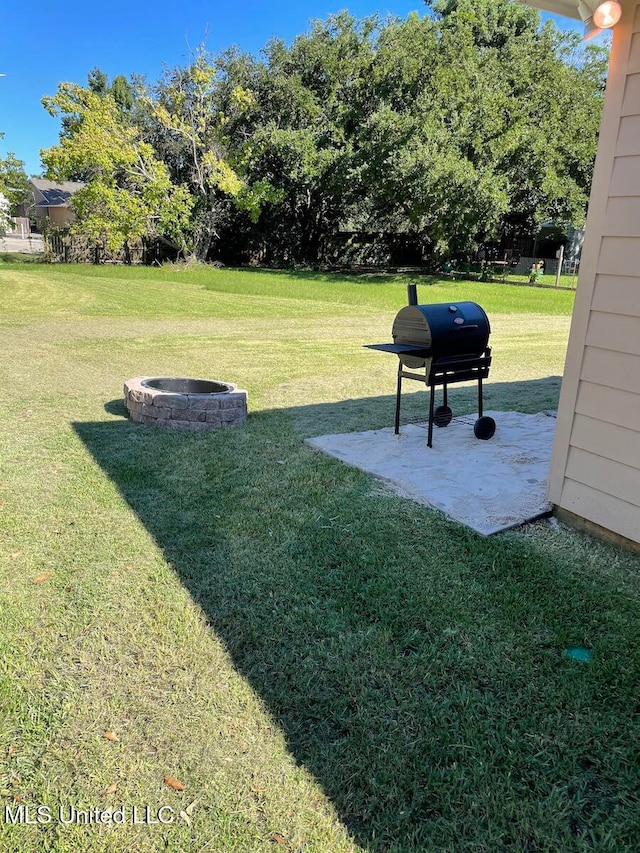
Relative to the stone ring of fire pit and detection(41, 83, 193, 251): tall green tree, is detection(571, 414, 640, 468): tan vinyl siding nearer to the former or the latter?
the stone ring of fire pit

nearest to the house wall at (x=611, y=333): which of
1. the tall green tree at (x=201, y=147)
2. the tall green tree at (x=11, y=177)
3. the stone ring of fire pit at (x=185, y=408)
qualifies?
the stone ring of fire pit at (x=185, y=408)

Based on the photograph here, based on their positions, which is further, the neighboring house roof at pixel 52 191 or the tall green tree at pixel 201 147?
the neighboring house roof at pixel 52 191

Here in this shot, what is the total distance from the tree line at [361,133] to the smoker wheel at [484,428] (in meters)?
15.8

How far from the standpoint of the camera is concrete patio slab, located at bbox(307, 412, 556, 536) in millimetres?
3168

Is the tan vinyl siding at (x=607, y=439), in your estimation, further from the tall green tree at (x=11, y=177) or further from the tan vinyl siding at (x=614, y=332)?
the tall green tree at (x=11, y=177)

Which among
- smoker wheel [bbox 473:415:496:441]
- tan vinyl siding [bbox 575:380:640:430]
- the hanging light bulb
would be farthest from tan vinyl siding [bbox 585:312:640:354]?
smoker wheel [bbox 473:415:496:441]

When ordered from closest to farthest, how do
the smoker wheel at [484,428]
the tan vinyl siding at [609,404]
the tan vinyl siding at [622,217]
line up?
the tan vinyl siding at [622,217] → the tan vinyl siding at [609,404] → the smoker wheel at [484,428]

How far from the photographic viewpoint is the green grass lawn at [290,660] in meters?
1.48

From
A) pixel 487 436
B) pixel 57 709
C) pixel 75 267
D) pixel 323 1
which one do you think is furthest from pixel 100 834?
pixel 323 1

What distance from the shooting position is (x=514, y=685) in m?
1.91

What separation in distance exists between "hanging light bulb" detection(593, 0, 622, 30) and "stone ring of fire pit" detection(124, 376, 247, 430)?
3.18 m

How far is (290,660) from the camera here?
2.01 m
